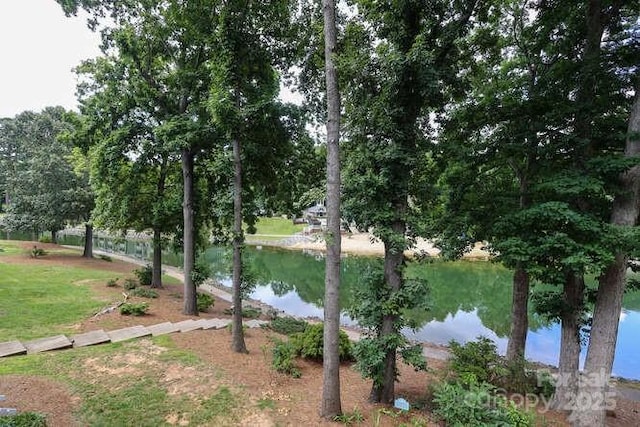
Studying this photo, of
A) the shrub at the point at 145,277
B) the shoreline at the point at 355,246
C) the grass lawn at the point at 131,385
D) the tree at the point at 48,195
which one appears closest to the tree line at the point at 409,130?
the grass lawn at the point at 131,385

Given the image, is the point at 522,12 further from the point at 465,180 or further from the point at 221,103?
the point at 221,103

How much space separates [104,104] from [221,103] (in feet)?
19.7

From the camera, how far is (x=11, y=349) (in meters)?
6.89

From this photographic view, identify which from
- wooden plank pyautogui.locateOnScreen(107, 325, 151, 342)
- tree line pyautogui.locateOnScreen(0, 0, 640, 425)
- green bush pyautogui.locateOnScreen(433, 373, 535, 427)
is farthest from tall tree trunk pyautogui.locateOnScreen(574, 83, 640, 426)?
wooden plank pyautogui.locateOnScreen(107, 325, 151, 342)

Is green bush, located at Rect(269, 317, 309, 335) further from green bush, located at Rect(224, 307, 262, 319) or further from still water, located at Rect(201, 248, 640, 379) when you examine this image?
still water, located at Rect(201, 248, 640, 379)

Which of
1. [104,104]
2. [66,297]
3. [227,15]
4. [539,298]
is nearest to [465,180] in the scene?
[539,298]

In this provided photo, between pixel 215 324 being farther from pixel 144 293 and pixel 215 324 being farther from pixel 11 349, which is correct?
pixel 11 349

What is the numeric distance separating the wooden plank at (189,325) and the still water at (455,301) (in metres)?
1.99

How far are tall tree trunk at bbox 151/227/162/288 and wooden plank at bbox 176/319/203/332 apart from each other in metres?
4.69

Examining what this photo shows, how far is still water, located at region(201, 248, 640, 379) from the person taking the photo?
12.7 meters

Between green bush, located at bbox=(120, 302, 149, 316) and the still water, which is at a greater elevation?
green bush, located at bbox=(120, 302, 149, 316)

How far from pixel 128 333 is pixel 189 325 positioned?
1.60 metres

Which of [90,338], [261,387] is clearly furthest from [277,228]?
[261,387]

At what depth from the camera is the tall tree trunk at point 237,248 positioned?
7.94m
